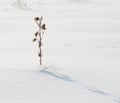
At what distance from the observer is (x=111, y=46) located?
17.4ft

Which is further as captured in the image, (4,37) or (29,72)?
(4,37)

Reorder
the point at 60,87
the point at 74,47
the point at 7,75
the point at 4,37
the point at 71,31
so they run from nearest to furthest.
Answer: the point at 60,87 < the point at 7,75 < the point at 74,47 < the point at 4,37 < the point at 71,31

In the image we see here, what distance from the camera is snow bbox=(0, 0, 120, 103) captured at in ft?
8.77

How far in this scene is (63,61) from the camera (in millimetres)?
4098

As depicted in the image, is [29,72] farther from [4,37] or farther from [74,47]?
[4,37]

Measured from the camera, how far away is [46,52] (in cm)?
482

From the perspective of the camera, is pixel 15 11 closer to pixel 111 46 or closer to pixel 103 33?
pixel 103 33

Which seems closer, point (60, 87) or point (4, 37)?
point (60, 87)

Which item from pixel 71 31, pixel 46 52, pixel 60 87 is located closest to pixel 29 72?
pixel 60 87

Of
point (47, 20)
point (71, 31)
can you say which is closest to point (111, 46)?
point (71, 31)

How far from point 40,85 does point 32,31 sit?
171 inches

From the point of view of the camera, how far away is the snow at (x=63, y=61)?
267cm

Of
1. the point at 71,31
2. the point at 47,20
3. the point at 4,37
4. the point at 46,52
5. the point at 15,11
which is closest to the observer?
the point at 46,52

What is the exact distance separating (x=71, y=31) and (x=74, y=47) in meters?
1.76
